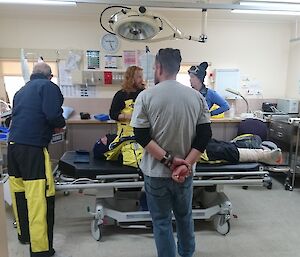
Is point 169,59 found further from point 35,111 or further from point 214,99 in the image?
point 214,99

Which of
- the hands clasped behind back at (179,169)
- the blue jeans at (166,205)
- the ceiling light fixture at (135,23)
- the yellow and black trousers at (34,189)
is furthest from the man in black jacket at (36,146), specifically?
the hands clasped behind back at (179,169)

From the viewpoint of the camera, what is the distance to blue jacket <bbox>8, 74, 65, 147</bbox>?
199cm

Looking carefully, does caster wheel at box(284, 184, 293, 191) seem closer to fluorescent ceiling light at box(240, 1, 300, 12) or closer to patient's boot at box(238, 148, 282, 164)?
patient's boot at box(238, 148, 282, 164)

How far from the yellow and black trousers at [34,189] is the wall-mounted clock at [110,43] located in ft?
9.30

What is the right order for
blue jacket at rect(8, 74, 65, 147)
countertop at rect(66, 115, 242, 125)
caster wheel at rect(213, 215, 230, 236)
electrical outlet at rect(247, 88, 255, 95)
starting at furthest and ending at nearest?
electrical outlet at rect(247, 88, 255, 95), countertop at rect(66, 115, 242, 125), caster wheel at rect(213, 215, 230, 236), blue jacket at rect(8, 74, 65, 147)

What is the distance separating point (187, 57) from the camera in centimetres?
470

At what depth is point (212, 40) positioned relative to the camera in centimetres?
470

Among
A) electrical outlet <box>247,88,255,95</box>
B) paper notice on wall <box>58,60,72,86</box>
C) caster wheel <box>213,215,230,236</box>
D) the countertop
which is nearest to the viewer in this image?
caster wheel <box>213,215,230,236</box>

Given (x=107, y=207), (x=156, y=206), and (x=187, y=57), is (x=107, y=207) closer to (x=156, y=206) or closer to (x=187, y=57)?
(x=156, y=206)

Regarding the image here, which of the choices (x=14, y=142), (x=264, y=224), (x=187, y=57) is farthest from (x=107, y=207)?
(x=187, y=57)

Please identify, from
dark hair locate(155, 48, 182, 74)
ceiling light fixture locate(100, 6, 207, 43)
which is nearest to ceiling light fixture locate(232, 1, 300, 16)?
ceiling light fixture locate(100, 6, 207, 43)

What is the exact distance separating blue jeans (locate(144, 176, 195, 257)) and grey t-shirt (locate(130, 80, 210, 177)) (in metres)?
0.08

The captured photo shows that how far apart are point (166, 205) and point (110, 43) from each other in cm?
343

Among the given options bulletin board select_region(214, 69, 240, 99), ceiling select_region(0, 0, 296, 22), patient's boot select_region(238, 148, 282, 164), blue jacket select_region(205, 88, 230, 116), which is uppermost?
ceiling select_region(0, 0, 296, 22)
